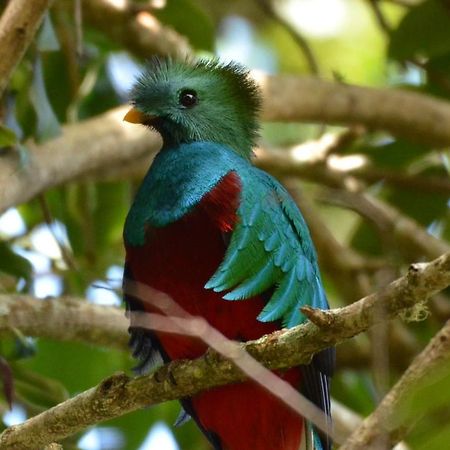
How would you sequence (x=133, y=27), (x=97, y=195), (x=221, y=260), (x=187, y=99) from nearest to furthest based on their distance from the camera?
(x=221, y=260)
(x=187, y=99)
(x=133, y=27)
(x=97, y=195)

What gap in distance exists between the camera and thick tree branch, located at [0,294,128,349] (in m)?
3.85

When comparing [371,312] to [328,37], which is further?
[328,37]

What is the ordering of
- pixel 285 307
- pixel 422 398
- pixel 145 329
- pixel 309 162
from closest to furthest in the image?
pixel 422 398, pixel 285 307, pixel 145 329, pixel 309 162

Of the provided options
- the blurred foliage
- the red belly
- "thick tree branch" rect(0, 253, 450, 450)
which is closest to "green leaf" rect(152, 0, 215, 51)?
the blurred foliage

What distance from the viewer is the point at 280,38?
27.1ft

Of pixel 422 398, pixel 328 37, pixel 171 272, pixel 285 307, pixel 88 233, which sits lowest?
pixel 422 398

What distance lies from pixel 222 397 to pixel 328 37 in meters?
5.20

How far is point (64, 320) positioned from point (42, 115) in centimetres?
76

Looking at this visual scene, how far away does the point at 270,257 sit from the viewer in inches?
138

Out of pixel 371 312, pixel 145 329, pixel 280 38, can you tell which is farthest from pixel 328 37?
pixel 371 312

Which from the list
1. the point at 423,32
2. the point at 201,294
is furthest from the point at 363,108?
the point at 201,294

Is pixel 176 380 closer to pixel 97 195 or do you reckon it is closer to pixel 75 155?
pixel 75 155

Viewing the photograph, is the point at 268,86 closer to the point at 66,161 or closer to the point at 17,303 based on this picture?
the point at 66,161

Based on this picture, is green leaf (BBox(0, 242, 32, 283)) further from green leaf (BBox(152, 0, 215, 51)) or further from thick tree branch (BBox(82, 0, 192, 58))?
green leaf (BBox(152, 0, 215, 51))
